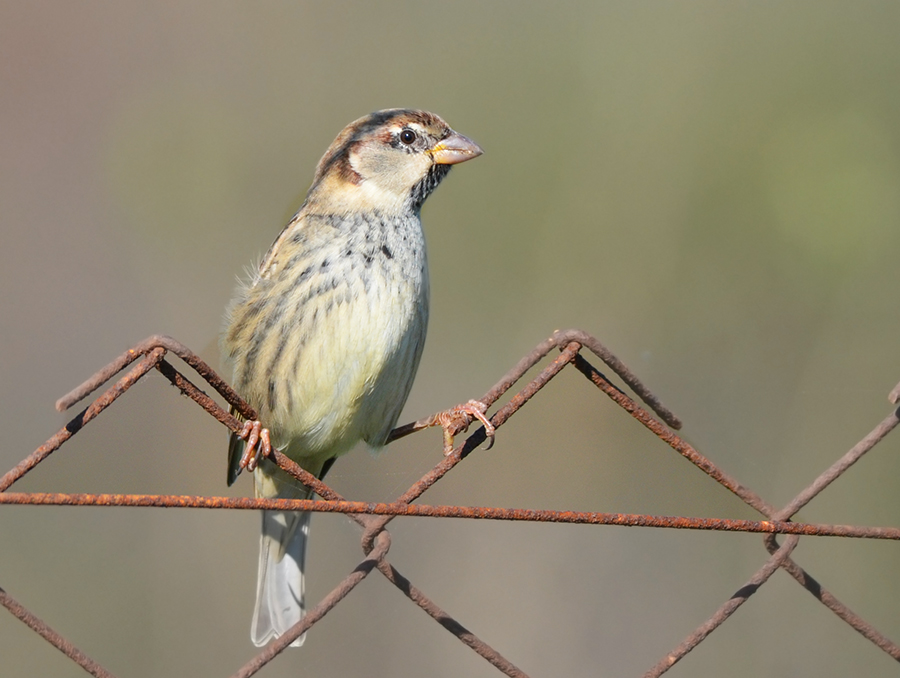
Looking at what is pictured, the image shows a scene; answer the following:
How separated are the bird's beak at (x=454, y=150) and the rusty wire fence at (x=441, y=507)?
1.25 metres

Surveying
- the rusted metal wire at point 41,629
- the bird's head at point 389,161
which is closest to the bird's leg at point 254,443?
the rusted metal wire at point 41,629

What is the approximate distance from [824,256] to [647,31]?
113 centimetres

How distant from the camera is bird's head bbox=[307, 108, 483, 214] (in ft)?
8.32

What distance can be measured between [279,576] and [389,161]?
1.03 metres

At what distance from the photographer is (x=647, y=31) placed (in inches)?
163

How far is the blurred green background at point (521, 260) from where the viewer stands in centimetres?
294

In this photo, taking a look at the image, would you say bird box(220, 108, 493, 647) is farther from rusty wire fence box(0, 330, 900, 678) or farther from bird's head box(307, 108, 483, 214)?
rusty wire fence box(0, 330, 900, 678)

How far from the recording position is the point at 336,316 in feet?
7.54

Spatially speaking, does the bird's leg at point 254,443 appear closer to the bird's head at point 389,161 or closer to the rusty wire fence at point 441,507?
the rusty wire fence at point 441,507

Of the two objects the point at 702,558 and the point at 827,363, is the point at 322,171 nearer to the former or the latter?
the point at 702,558

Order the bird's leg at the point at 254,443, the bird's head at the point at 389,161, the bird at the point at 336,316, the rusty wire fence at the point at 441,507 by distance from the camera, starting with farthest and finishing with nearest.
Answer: the bird's head at the point at 389,161
the bird at the point at 336,316
the bird's leg at the point at 254,443
the rusty wire fence at the point at 441,507

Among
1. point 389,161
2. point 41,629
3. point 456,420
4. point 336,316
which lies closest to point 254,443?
point 456,420

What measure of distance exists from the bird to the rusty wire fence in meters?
0.83

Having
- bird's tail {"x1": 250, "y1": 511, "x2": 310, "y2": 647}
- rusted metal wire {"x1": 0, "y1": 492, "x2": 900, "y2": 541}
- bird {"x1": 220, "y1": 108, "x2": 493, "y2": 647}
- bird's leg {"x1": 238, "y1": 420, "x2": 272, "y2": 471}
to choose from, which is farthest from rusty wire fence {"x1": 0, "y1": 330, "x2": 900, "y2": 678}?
bird's tail {"x1": 250, "y1": 511, "x2": 310, "y2": 647}
